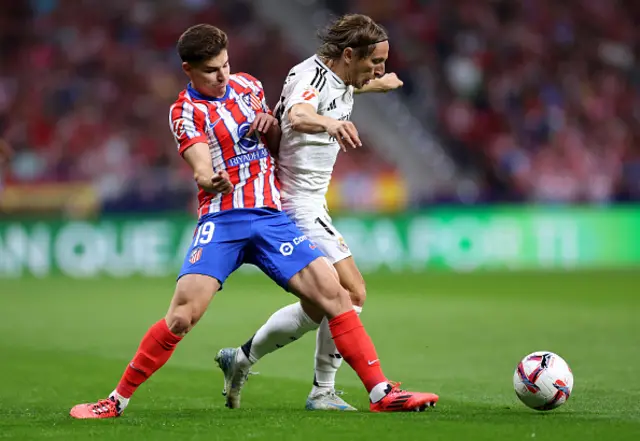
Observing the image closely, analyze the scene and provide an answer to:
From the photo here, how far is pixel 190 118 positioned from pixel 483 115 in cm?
1726

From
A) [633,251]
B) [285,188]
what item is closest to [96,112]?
[633,251]

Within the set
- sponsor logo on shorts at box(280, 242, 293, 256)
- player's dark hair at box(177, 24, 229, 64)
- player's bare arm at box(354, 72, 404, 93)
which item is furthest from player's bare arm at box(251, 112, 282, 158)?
player's bare arm at box(354, 72, 404, 93)

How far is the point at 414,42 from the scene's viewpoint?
23.4 meters

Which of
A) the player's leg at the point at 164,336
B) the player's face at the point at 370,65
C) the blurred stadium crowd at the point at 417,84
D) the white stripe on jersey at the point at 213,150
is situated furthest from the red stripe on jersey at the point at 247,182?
the blurred stadium crowd at the point at 417,84

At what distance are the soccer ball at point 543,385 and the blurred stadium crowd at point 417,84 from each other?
13277 mm

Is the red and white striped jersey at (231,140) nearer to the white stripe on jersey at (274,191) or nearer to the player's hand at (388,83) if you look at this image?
the white stripe on jersey at (274,191)

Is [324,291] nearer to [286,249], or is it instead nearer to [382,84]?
[286,249]

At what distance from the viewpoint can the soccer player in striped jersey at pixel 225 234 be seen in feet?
18.7

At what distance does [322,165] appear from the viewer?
6.32 m

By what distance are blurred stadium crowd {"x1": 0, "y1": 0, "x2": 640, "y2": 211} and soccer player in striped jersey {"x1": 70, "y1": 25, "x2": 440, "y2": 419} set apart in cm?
1269

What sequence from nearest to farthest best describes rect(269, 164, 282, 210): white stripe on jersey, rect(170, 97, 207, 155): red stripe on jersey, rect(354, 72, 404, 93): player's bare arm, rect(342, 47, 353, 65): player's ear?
rect(170, 97, 207, 155): red stripe on jersey < rect(269, 164, 282, 210): white stripe on jersey < rect(342, 47, 353, 65): player's ear < rect(354, 72, 404, 93): player's bare arm

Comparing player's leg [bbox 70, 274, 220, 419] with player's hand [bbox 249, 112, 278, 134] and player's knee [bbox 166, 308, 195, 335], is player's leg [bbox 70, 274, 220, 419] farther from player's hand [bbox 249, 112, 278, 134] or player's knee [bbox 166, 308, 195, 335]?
player's hand [bbox 249, 112, 278, 134]

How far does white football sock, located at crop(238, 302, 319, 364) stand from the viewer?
6336 millimetres

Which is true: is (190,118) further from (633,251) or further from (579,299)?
(633,251)
